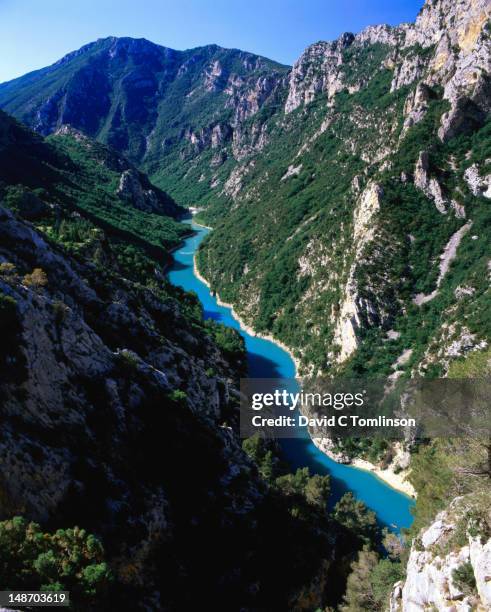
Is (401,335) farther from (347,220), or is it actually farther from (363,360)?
(347,220)

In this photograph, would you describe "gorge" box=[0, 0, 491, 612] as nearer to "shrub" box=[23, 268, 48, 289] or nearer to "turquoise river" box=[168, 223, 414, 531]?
"turquoise river" box=[168, 223, 414, 531]

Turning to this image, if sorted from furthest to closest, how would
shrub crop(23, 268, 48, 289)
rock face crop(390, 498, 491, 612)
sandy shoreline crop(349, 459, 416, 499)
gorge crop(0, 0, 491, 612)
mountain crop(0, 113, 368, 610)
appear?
sandy shoreline crop(349, 459, 416, 499) < shrub crop(23, 268, 48, 289) < gorge crop(0, 0, 491, 612) < mountain crop(0, 113, 368, 610) < rock face crop(390, 498, 491, 612)

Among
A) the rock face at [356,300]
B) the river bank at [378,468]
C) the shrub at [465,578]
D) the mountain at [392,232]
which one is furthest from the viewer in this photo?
the rock face at [356,300]

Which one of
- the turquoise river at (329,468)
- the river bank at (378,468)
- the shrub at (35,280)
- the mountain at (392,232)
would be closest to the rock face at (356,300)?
the mountain at (392,232)

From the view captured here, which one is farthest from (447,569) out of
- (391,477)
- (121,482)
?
(391,477)

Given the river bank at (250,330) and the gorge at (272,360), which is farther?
the river bank at (250,330)

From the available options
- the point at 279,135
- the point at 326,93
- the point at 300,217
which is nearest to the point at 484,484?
the point at 300,217

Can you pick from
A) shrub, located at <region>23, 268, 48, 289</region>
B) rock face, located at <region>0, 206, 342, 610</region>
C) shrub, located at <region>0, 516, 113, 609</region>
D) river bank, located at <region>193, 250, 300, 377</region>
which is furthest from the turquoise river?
shrub, located at <region>23, 268, 48, 289</region>

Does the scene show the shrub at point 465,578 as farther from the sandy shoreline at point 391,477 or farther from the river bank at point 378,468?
the sandy shoreline at point 391,477

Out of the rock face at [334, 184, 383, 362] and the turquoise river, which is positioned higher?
the rock face at [334, 184, 383, 362]
